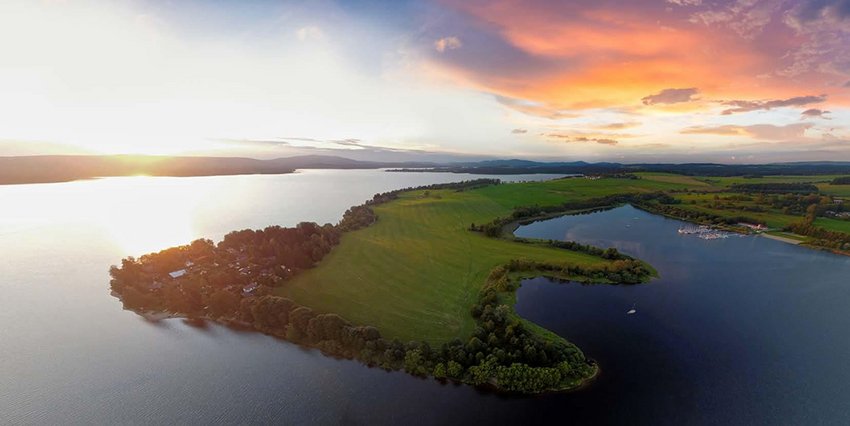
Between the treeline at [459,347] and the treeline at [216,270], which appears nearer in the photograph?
the treeline at [459,347]

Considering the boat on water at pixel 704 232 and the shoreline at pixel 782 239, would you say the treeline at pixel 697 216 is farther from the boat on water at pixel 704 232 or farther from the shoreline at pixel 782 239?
the shoreline at pixel 782 239

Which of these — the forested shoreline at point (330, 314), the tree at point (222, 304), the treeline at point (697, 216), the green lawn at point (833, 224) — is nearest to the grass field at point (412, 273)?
the forested shoreline at point (330, 314)

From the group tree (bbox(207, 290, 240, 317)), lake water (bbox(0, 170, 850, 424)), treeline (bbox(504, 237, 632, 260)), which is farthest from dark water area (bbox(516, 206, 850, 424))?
tree (bbox(207, 290, 240, 317))

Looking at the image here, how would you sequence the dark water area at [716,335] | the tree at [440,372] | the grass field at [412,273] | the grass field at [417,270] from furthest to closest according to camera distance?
the grass field at [417,270] → the grass field at [412,273] → the tree at [440,372] → the dark water area at [716,335]

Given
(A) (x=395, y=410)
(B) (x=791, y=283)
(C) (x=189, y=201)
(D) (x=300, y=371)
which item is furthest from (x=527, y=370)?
(C) (x=189, y=201)

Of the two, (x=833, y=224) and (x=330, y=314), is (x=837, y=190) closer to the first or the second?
(x=833, y=224)

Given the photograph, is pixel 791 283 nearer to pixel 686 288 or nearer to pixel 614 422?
pixel 686 288

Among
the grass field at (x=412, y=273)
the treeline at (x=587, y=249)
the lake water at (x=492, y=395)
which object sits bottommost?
the lake water at (x=492, y=395)

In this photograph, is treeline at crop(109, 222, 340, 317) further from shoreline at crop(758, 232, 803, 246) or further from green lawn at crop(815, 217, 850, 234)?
green lawn at crop(815, 217, 850, 234)
